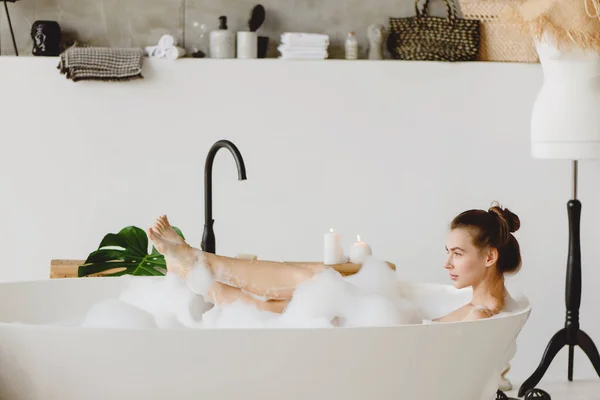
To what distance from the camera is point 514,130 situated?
388 cm

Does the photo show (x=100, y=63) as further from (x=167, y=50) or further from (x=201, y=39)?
(x=201, y=39)

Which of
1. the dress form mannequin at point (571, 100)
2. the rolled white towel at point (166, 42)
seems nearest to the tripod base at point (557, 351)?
the dress form mannequin at point (571, 100)

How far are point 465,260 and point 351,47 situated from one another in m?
1.83

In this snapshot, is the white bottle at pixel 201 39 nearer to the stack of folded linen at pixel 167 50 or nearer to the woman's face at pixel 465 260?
the stack of folded linen at pixel 167 50

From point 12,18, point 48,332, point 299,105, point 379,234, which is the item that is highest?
point 12,18

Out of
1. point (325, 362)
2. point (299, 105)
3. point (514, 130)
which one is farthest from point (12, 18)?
point (325, 362)

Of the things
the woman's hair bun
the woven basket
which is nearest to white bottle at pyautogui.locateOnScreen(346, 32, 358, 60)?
the woven basket

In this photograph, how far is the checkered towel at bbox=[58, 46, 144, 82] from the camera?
3598 mm

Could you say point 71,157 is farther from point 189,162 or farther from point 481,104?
point 481,104

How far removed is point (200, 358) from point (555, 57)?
7.34 feet

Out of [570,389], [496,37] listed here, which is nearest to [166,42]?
[496,37]

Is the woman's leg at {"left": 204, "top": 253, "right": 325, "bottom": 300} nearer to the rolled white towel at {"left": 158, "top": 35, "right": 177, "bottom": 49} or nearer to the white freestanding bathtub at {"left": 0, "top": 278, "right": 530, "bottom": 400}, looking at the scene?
the white freestanding bathtub at {"left": 0, "top": 278, "right": 530, "bottom": 400}

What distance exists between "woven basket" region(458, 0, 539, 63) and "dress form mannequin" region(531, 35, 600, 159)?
406mm

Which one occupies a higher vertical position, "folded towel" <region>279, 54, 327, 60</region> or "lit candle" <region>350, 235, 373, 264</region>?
"folded towel" <region>279, 54, 327, 60</region>
